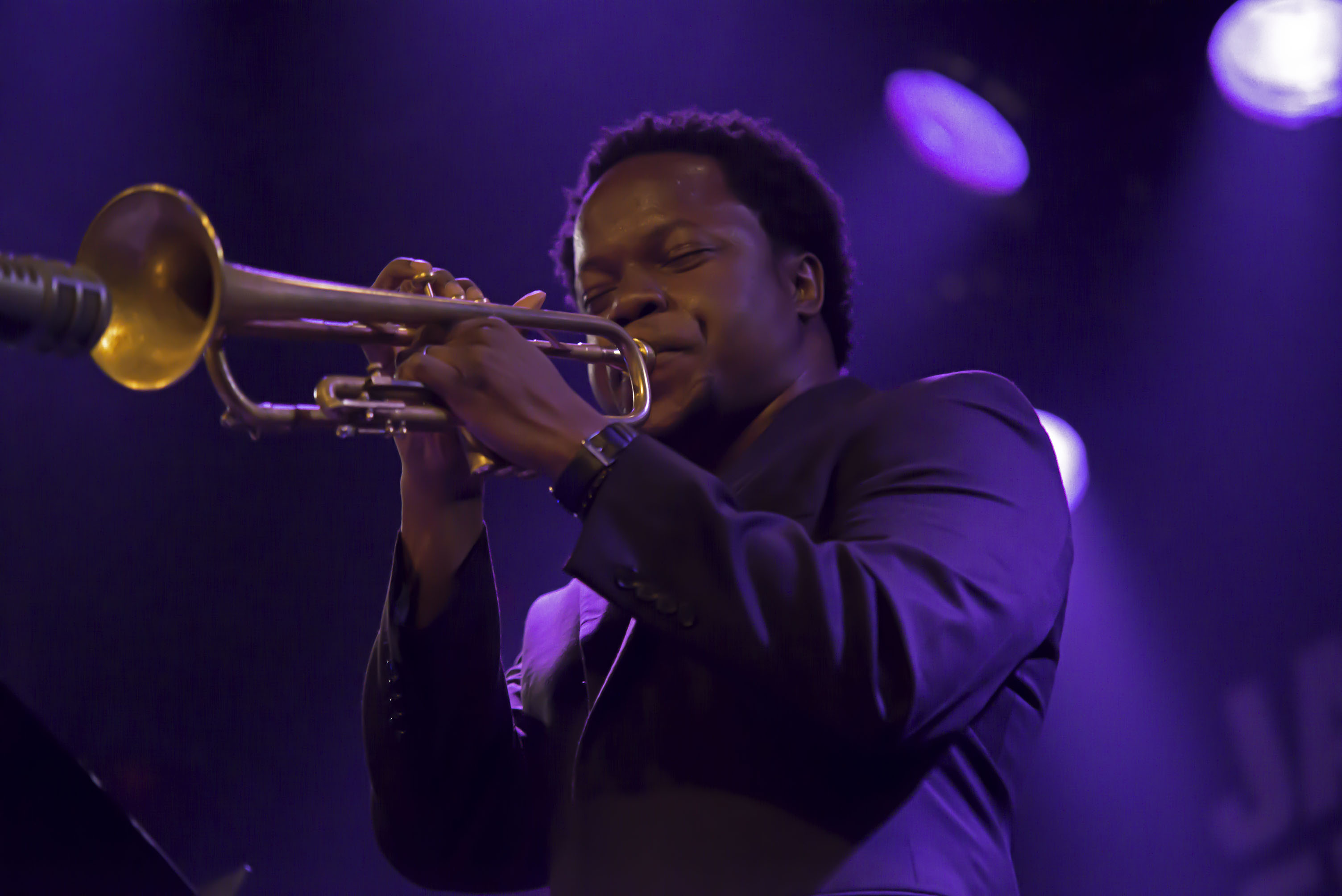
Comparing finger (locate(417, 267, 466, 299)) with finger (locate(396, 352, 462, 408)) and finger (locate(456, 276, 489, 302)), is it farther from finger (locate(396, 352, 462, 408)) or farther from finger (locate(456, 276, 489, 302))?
finger (locate(396, 352, 462, 408))

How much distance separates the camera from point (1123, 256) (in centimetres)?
386

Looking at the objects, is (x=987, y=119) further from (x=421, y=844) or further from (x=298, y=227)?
(x=421, y=844)

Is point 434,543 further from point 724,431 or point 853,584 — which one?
point 853,584

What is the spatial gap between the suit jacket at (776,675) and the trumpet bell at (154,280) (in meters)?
0.60

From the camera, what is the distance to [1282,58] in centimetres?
372

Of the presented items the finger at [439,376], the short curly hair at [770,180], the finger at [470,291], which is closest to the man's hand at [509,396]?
the finger at [439,376]

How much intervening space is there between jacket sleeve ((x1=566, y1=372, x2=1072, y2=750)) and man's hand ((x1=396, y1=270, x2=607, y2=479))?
0.10m

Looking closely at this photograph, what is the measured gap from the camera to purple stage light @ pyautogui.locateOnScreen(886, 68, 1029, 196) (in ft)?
13.2

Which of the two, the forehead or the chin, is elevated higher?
the forehead

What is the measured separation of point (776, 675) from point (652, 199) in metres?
1.18

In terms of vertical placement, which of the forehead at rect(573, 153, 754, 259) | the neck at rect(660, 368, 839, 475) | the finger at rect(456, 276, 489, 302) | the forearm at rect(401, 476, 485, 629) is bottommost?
the forearm at rect(401, 476, 485, 629)

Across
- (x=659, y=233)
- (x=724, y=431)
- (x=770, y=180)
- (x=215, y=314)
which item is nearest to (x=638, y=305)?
(x=659, y=233)

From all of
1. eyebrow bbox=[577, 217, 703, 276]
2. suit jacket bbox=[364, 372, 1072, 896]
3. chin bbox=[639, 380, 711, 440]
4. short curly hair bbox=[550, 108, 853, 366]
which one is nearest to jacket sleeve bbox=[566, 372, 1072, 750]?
suit jacket bbox=[364, 372, 1072, 896]

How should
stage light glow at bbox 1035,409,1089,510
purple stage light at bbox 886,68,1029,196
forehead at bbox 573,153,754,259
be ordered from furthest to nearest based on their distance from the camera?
purple stage light at bbox 886,68,1029,196 < stage light glow at bbox 1035,409,1089,510 < forehead at bbox 573,153,754,259
